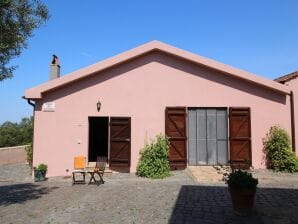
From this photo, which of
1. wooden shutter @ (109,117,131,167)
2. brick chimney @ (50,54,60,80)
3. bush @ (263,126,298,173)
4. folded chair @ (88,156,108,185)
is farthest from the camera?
brick chimney @ (50,54,60,80)

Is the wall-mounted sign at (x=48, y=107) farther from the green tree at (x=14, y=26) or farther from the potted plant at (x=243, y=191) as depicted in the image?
the potted plant at (x=243, y=191)

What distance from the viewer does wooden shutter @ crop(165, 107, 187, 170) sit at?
13000 mm

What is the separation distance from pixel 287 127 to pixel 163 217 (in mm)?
8099

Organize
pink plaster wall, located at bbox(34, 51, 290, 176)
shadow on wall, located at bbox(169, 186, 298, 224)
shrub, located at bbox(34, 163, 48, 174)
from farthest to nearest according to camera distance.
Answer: pink plaster wall, located at bbox(34, 51, 290, 176) → shrub, located at bbox(34, 163, 48, 174) → shadow on wall, located at bbox(169, 186, 298, 224)

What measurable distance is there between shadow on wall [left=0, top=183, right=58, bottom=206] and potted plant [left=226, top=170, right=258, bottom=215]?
5.21 m

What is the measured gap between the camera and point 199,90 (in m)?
13.3

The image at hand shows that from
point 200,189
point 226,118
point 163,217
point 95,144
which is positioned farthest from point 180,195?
point 95,144

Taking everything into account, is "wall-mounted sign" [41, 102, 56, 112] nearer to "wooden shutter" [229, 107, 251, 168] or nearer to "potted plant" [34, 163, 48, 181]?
"potted plant" [34, 163, 48, 181]

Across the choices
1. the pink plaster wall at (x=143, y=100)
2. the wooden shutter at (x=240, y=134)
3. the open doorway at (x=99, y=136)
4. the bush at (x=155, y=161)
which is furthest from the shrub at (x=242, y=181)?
the open doorway at (x=99, y=136)

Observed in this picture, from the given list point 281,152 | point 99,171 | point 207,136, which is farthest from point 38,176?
point 281,152

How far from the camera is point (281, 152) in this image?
12703 millimetres

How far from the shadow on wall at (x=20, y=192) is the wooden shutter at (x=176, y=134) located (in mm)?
4571

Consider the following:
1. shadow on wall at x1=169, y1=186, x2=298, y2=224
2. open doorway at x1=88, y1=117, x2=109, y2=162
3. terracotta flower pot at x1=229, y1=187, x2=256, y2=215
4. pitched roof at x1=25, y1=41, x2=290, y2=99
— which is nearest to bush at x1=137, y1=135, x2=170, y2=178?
shadow on wall at x1=169, y1=186, x2=298, y2=224

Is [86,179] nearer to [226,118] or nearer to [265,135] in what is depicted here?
[226,118]
